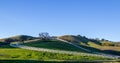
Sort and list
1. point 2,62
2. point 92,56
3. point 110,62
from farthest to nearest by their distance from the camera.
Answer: point 92,56 < point 110,62 < point 2,62

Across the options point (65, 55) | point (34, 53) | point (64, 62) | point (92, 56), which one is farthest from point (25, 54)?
point (64, 62)

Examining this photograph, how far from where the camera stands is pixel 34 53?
Result: 396 feet

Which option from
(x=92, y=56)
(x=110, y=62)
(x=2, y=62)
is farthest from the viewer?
(x=92, y=56)

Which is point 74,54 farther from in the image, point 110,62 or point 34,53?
point 110,62

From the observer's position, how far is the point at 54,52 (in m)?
121

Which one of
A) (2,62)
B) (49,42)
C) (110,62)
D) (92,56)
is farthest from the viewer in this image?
(49,42)

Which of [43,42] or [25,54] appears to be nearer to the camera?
[25,54]

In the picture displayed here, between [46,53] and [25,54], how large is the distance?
6909 mm

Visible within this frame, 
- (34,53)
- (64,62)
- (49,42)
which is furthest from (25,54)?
(49,42)

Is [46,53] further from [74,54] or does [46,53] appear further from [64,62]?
[64,62]

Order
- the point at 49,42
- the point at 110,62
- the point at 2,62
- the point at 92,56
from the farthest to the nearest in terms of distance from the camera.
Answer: the point at 49,42
the point at 92,56
the point at 110,62
the point at 2,62

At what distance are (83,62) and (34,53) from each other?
108ft

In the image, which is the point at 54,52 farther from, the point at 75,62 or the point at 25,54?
the point at 75,62

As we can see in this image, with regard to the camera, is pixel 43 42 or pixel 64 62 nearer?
pixel 64 62
